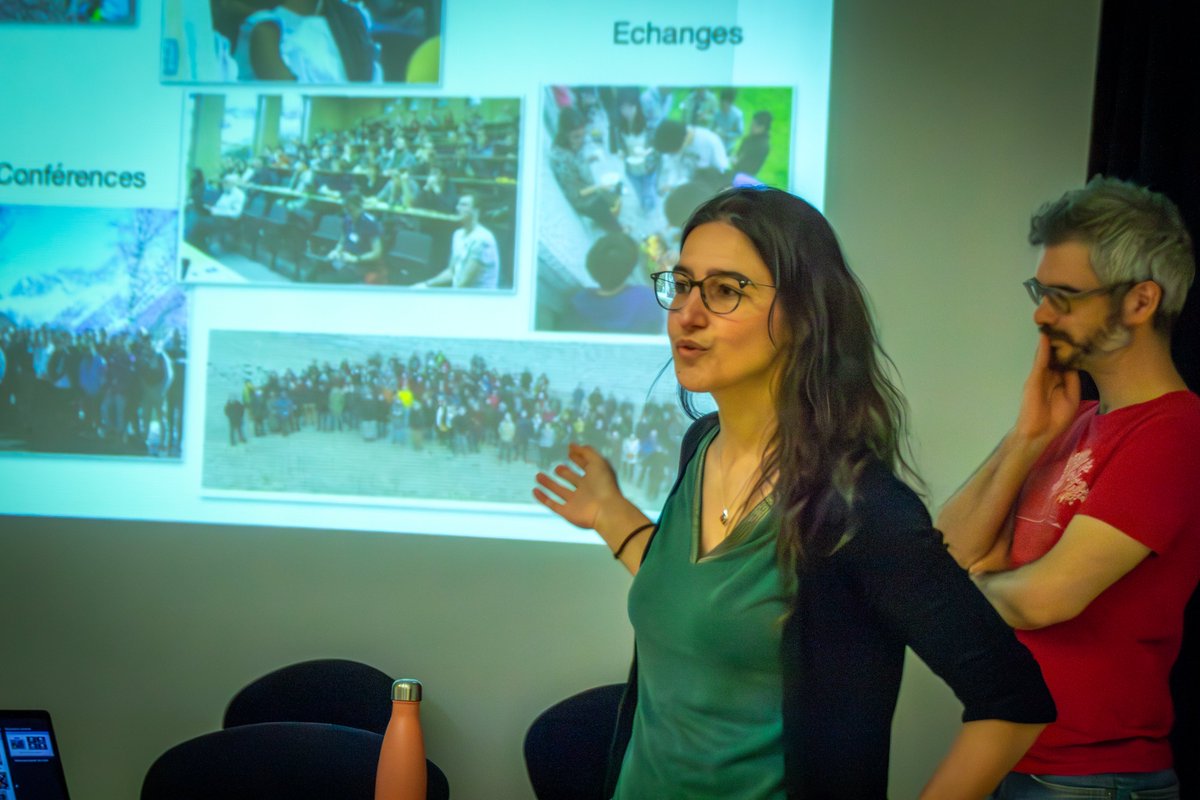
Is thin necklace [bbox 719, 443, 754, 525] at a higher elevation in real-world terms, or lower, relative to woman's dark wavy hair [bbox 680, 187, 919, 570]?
lower

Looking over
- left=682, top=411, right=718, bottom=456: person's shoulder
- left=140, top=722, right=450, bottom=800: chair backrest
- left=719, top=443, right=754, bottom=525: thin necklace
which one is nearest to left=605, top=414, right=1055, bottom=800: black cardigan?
left=719, top=443, right=754, bottom=525: thin necklace

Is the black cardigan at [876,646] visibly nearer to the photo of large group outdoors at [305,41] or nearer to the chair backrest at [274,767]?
the chair backrest at [274,767]

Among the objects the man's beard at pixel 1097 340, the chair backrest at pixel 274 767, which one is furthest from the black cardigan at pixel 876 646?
the chair backrest at pixel 274 767

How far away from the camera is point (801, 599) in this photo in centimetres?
124

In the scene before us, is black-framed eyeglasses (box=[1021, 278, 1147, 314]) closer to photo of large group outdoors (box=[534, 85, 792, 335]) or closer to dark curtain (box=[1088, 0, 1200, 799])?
dark curtain (box=[1088, 0, 1200, 799])

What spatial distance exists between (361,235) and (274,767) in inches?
64.9

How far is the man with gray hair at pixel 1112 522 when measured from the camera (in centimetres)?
150

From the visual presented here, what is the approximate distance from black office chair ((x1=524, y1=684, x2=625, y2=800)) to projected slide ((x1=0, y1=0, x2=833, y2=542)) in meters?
0.61

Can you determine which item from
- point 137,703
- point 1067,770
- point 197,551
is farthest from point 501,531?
point 1067,770

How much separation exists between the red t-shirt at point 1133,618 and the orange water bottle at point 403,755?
36.6 inches

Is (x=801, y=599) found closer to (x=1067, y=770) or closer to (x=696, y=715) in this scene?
(x=696, y=715)

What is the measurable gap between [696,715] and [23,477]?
2.71 m

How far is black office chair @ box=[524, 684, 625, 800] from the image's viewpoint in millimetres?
2391

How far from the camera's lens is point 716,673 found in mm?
1275
